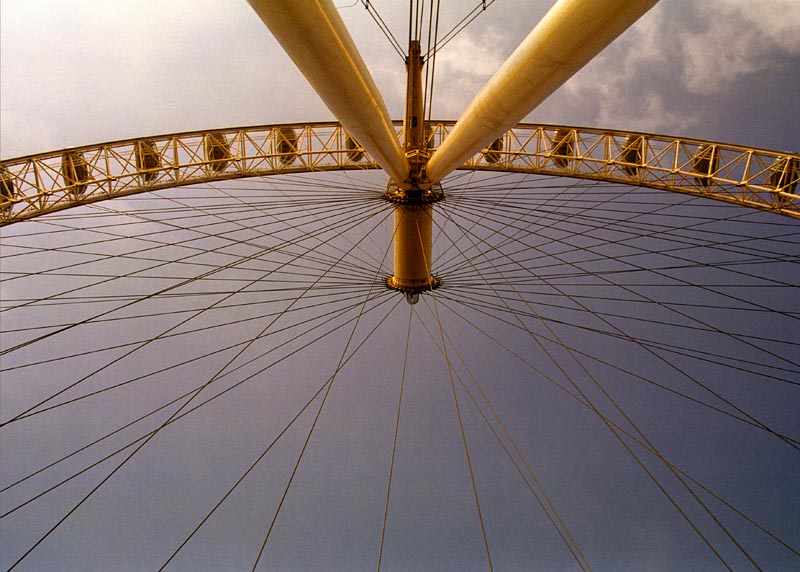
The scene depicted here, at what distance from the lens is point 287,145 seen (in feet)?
54.9

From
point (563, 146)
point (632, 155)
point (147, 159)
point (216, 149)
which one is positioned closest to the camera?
point (147, 159)

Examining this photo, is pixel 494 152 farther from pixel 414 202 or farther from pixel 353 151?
pixel 414 202

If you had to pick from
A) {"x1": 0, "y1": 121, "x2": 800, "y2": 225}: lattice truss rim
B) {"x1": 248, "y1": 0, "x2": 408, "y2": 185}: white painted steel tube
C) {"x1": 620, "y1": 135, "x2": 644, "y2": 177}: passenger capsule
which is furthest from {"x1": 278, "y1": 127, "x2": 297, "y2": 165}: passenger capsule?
{"x1": 620, "y1": 135, "x2": 644, "y2": 177}: passenger capsule

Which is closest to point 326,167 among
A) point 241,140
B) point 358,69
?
point 241,140

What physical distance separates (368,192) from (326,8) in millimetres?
9049

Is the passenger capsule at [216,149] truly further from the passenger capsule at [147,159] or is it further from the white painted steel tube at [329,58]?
the white painted steel tube at [329,58]

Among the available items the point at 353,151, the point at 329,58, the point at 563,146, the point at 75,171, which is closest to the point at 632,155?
the point at 563,146

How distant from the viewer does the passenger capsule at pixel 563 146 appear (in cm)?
1683

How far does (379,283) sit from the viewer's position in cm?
1353

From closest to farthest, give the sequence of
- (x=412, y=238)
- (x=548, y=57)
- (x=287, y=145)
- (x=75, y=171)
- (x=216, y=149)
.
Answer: (x=548, y=57) < (x=412, y=238) < (x=75, y=171) < (x=216, y=149) < (x=287, y=145)

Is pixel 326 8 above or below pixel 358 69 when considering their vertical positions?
above

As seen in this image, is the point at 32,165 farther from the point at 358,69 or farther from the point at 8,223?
the point at 358,69

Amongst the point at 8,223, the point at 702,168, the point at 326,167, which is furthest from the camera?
the point at 326,167

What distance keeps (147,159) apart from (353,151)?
7535 millimetres
